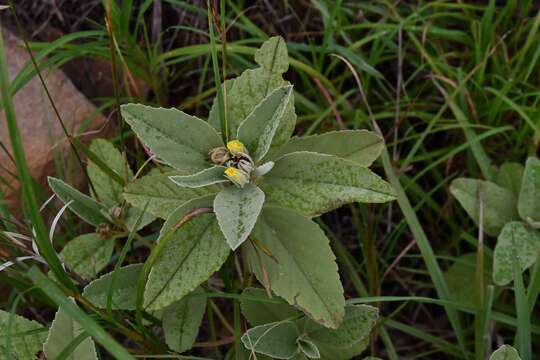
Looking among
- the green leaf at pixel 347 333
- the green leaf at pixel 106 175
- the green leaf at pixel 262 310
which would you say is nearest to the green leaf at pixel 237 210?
the green leaf at pixel 262 310

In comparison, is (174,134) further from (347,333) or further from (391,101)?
(391,101)

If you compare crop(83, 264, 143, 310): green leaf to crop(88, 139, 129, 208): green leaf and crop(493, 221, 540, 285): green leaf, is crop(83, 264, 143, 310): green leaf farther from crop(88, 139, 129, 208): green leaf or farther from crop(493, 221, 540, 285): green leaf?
crop(493, 221, 540, 285): green leaf

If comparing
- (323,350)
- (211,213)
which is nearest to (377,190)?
(211,213)

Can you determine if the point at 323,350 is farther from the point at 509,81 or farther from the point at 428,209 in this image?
the point at 509,81

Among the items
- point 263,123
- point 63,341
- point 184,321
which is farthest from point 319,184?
point 63,341

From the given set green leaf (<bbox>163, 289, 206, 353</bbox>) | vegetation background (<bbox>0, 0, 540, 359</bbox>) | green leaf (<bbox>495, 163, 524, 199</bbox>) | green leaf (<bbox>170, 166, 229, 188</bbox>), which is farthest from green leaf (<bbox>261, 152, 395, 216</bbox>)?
green leaf (<bbox>495, 163, 524, 199</bbox>)

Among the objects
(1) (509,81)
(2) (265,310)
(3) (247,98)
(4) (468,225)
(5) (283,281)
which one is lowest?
(4) (468,225)

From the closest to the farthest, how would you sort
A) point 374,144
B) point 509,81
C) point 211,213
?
point 211,213, point 374,144, point 509,81
